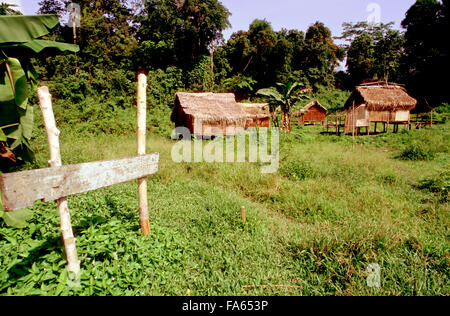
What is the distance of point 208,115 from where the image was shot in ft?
46.2

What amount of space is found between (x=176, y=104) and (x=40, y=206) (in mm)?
12883

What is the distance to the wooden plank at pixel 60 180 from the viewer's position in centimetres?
178

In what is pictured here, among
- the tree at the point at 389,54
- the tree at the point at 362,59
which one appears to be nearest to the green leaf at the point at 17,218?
the tree at the point at 389,54

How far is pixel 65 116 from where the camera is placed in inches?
574

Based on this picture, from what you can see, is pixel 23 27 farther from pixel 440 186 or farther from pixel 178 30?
pixel 178 30

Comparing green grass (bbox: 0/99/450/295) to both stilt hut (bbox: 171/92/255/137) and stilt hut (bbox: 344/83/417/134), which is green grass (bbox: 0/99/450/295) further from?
stilt hut (bbox: 344/83/417/134)

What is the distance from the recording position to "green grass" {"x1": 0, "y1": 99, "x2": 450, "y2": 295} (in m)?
2.51

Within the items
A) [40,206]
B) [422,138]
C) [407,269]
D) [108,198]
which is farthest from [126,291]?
[422,138]

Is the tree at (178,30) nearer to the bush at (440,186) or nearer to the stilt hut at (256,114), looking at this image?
the stilt hut at (256,114)

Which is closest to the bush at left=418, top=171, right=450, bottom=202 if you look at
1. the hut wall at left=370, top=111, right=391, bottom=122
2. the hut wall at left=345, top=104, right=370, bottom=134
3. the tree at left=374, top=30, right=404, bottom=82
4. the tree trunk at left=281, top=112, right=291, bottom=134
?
the tree trunk at left=281, top=112, right=291, bottom=134

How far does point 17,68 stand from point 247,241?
375 cm

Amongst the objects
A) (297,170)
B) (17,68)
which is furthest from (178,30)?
(17,68)

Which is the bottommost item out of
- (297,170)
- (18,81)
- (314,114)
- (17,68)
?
(297,170)

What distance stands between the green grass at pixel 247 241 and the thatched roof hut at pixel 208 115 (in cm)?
789
